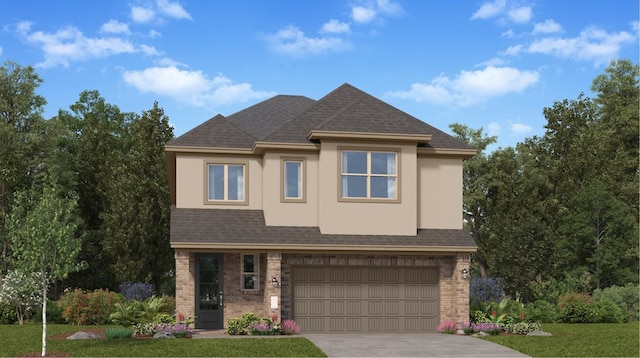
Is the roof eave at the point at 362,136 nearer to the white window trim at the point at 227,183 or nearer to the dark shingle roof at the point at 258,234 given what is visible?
the white window trim at the point at 227,183

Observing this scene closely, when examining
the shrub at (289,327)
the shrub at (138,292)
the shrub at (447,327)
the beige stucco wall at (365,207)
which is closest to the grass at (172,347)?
the shrub at (289,327)

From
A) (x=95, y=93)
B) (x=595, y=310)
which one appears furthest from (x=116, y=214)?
(x=595, y=310)

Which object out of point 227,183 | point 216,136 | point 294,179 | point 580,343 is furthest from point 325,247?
point 580,343

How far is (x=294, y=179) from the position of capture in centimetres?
2628

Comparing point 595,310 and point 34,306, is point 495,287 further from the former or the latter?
point 34,306

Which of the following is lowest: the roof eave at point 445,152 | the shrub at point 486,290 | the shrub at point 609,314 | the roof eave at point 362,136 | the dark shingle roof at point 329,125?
the shrub at point 609,314

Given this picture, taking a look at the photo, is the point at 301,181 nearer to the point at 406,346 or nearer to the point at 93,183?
the point at 406,346

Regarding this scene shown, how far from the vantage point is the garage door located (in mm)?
25688

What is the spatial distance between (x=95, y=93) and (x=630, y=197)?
33748 mm

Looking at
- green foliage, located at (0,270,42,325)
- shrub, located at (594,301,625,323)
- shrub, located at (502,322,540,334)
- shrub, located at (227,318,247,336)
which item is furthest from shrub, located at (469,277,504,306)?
green foliage, located at (0,270,42,325)

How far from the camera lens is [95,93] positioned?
52.4 metres

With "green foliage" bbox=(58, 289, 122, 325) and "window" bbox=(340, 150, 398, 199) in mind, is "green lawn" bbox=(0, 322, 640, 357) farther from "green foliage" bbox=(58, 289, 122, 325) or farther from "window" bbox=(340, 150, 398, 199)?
"window" bbox=(340, 150, 398, 199)

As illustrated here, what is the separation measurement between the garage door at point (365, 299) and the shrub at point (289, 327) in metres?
1.11

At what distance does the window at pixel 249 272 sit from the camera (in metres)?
26.1
